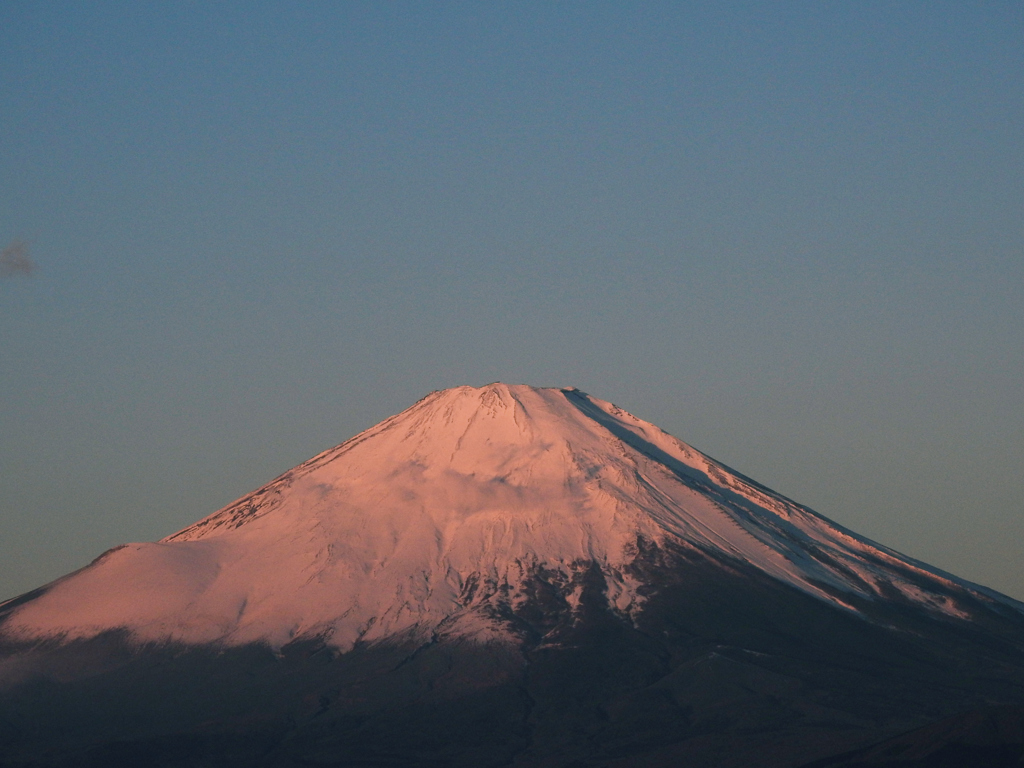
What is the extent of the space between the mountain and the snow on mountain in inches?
13.9

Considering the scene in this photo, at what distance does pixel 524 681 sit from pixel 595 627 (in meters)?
13.9

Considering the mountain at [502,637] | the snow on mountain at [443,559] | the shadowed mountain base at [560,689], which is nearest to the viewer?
the shadowed mountain base at [560,689]

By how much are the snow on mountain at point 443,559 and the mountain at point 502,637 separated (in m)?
0.35

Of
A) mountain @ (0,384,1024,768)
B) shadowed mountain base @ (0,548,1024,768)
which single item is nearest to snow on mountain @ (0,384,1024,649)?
mountain @ (0,384,1024,768)

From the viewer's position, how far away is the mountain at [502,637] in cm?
14488

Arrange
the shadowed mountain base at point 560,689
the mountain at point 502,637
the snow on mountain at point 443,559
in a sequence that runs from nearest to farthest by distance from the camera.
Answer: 1. the shadowed mountain base at point 560,689
2. the mountain at point 502,637
3. the snow on mountain at point 443,559

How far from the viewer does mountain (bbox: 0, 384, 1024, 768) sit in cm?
14488

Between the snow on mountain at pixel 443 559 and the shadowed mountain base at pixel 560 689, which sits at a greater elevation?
the snow on mountain at pixel 443 559

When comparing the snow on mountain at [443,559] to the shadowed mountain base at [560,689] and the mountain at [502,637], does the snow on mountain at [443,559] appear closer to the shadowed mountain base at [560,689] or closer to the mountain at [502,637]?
the mountain at [502,637]

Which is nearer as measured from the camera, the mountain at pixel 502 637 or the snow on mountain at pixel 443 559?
the mountain at pixel 502 637

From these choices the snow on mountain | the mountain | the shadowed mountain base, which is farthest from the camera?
the snow on mountain

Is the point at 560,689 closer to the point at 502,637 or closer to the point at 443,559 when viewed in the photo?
the point at 502,637

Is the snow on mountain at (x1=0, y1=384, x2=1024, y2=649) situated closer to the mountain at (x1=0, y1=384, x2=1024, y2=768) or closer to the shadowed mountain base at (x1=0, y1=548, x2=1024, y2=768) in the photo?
the mountain at (x1=0, y1=384, x2=1024, y2=768)

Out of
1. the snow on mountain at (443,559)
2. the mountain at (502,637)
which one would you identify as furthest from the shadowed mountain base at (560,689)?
the snow on mountain at (443,559)
